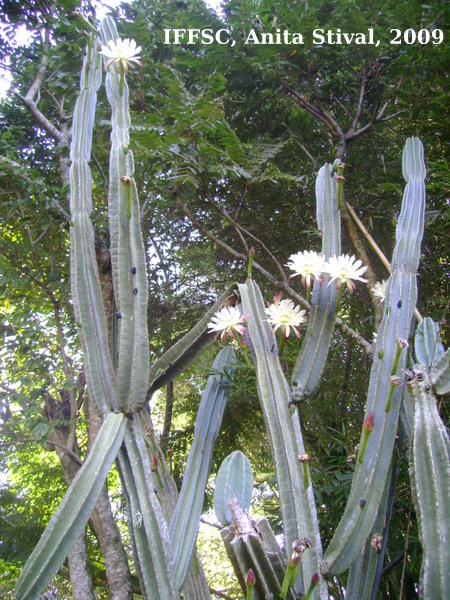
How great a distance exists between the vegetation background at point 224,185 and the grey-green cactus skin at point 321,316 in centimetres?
46

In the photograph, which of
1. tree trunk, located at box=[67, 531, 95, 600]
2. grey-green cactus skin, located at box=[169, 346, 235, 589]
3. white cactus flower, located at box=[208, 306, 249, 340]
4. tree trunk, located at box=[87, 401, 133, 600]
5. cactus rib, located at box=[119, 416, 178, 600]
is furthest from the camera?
tree trunk, located at box=[67, 531, 95, 600]

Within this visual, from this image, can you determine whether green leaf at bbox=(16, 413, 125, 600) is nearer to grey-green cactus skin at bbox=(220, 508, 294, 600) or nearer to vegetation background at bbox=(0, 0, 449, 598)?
grey-green cactus skin at bbox=(220, 508, 294, 600)

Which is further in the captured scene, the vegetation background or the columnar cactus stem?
the vegetation background

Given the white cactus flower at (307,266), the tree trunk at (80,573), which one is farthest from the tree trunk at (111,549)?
the white cactus flower at (307,266)

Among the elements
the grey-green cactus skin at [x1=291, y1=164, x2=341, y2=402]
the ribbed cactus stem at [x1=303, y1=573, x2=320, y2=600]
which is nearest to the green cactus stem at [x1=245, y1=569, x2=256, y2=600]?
the ribbed cactus stem at [x1=303, y1=573, x2=320, y2=600]

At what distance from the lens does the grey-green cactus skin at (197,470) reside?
134cm

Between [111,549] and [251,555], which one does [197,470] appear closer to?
[251,555]

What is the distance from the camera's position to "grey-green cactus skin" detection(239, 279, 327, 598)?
1.22 m

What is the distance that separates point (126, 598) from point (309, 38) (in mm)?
3153

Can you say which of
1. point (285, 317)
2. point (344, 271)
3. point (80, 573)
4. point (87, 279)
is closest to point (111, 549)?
point (80, 573)

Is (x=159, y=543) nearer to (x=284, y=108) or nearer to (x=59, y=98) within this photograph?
(x=284, y=108)

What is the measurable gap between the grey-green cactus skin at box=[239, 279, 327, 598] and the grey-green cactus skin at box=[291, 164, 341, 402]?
75 millimetres

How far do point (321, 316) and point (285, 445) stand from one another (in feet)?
1.48

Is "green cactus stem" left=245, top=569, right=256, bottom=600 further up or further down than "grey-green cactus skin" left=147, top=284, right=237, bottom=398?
further down
